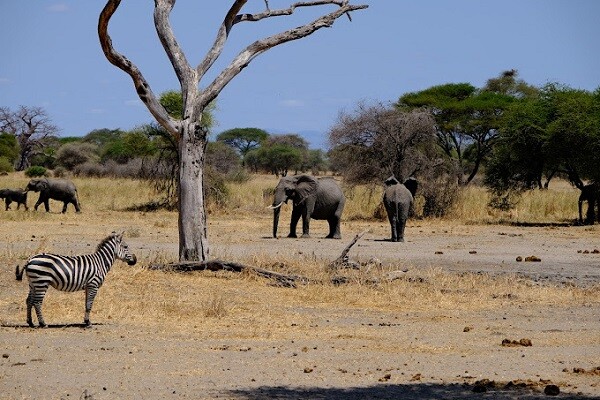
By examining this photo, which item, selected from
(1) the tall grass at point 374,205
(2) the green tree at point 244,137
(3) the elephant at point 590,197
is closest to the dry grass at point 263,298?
(3) the elephant at point 590,197

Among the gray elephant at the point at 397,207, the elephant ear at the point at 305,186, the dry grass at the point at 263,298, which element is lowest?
the dry grass at the point at 263,298

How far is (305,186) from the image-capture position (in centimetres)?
2775

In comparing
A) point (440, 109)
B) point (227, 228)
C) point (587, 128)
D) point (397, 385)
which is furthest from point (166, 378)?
point (440, 109)

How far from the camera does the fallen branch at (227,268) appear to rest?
16.8m

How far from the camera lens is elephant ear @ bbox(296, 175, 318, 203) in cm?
2761

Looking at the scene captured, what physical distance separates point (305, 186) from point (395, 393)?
18602 millimetres

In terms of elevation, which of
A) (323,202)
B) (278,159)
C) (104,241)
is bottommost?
(104,241)

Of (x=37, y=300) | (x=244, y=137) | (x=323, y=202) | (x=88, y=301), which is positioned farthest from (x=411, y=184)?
(x=244, y=137)

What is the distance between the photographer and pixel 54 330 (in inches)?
476

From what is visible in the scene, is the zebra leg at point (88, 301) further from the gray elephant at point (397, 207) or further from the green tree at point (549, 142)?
the green tree at point (549, 142)

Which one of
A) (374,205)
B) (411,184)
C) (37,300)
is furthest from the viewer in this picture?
(374,205)

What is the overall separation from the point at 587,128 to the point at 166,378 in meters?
25.7

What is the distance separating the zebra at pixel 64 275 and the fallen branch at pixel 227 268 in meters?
4.39

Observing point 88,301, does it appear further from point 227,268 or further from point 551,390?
point 551,390
